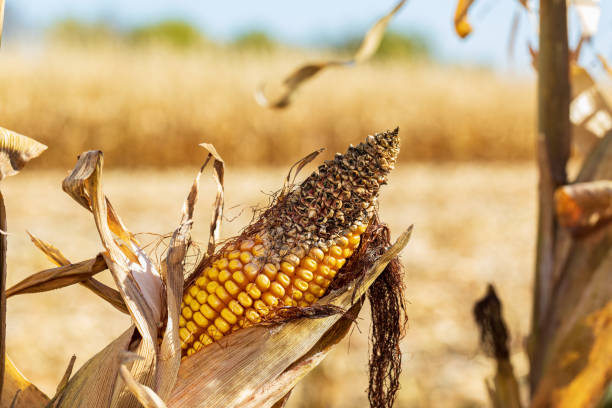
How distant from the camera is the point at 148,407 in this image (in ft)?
1.53

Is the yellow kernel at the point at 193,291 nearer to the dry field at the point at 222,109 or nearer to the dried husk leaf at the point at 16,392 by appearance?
the dried husk leaf at the point at 16,392

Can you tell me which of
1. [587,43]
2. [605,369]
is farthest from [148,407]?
[587,43]

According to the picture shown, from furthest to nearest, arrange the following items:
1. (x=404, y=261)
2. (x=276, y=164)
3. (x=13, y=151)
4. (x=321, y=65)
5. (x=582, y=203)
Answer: (x=276, y=164), (x=404, y=261), (x=321, y=65), (x=582, y=203), (x=13, y=151)

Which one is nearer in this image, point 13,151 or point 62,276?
point 13,151

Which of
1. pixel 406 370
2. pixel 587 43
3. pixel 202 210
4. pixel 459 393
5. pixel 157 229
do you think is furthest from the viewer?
pixel 202 210

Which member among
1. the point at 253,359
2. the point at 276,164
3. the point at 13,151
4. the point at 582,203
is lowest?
the point at 276,164

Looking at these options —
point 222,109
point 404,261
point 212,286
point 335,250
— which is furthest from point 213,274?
point 222,109

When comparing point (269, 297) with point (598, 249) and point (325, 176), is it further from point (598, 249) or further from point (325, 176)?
point (598, 249)

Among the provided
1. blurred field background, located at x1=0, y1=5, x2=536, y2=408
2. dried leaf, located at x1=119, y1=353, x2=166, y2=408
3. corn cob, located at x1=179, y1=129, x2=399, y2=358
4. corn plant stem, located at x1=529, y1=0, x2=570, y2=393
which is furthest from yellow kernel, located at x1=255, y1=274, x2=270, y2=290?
blurred field background, located at x1=0, y1=5, x2=536, y2=408

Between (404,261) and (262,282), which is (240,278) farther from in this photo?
(404,261)

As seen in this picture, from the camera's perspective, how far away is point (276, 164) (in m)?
8.10

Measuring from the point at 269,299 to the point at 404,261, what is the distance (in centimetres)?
314

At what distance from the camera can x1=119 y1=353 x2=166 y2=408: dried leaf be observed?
1.48 ft

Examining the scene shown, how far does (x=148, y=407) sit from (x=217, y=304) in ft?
0.35
